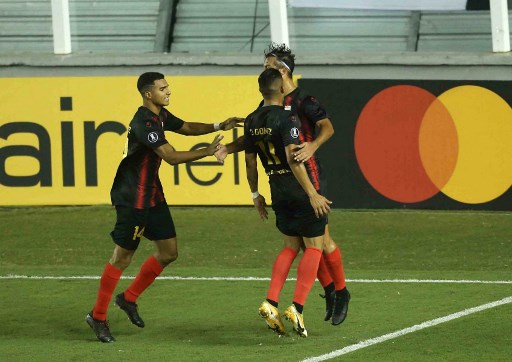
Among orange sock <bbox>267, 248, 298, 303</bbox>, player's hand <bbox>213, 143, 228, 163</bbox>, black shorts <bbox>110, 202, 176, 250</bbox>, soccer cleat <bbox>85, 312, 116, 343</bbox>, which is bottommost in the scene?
soccer cleat <bbox>85, 312, 116, 343</bbox>

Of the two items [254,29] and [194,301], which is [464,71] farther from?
[194,301]

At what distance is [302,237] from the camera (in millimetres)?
9336

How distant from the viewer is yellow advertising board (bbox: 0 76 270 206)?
637 inches

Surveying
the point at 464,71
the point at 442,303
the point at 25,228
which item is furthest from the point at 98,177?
the point at 442,303

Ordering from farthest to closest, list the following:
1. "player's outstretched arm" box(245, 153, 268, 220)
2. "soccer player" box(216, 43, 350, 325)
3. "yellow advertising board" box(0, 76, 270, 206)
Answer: "yellow advertising board" box(0, 76, 270, 206), "player's outstretched arm" box(245, 153, 268, 220), "soccer player" box(216, 43, 350, 325)

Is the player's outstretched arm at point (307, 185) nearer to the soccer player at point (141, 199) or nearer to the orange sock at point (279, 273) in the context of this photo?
Result: the orange sock at point (279, 273)

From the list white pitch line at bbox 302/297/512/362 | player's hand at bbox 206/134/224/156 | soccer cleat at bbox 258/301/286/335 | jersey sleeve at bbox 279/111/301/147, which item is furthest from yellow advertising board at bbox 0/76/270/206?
soccer cleat at bbox 258/301/286/335

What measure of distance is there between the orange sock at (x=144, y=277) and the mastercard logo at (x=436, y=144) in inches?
264

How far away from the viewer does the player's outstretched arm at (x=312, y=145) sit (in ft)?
29.0

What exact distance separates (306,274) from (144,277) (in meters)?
1.26

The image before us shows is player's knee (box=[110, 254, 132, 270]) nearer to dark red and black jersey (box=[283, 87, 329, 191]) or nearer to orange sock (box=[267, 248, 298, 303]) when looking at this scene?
orange sock (box=[267, 248, 298, 303])

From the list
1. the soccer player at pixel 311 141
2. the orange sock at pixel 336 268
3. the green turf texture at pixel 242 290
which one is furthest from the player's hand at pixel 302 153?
the green turf texture at pixel 242 290

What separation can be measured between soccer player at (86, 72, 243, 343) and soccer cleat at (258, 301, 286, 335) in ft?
3.45

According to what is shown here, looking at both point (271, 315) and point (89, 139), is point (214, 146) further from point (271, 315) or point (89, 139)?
point (89, 139)
